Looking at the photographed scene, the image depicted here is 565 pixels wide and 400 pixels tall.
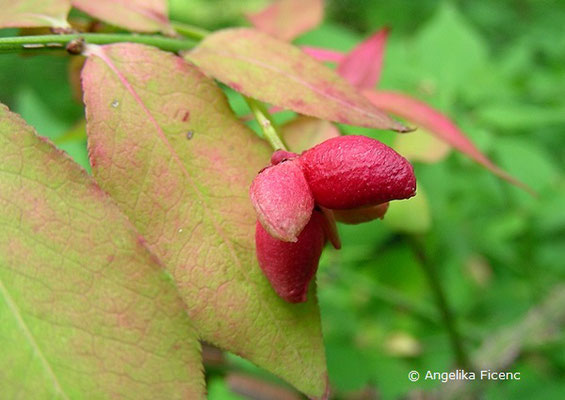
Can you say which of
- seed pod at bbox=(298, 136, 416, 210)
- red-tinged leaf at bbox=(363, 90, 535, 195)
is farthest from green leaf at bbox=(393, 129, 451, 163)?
seed pod at bbox=(298, 136, 416, 210)

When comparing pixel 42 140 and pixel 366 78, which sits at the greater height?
pixel 42 140

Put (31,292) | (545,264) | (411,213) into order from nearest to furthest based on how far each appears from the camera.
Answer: (31,292) → (411,213) → (545,264)

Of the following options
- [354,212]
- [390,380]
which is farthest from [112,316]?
[390,380]

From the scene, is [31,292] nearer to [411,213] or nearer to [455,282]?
[411,213]

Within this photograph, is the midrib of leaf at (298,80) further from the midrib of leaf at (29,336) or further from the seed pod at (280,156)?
the midrib of leaf at (29,336)

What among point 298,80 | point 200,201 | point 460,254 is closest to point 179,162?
point 200,201

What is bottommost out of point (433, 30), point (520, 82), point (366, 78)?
point (520, 82)

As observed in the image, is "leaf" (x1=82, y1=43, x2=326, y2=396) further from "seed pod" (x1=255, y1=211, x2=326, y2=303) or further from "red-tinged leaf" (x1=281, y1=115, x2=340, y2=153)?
"red-tinged leaf" (x1=281, y1=115, x2=340, y2=153)
